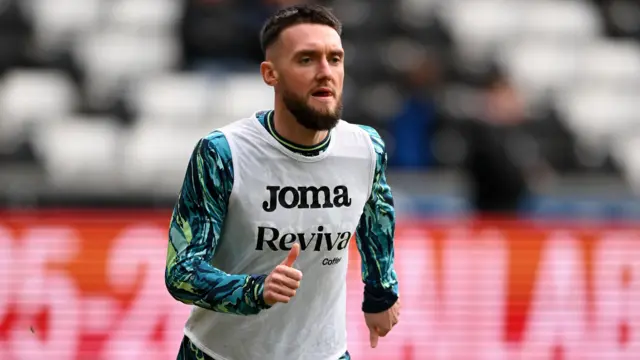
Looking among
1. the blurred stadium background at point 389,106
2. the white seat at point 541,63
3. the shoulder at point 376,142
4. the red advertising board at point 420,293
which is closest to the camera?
the shoulder at point 376,142

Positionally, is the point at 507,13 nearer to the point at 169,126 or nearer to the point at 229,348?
the point at 169,126

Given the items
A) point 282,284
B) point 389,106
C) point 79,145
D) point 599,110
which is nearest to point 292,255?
point 282,284

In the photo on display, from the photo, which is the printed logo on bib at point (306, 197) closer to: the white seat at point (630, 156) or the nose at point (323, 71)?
the nose at point (323, 71)

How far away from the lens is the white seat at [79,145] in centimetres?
1094

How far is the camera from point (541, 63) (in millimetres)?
13797

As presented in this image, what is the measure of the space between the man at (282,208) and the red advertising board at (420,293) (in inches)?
134

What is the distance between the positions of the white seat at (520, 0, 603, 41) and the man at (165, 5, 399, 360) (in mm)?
9649

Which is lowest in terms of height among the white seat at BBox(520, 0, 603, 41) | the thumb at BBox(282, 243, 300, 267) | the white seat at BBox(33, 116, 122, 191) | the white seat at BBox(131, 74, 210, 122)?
the white seat at BBox(33, 116, 122, 191)

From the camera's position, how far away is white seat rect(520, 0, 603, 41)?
14.2 m

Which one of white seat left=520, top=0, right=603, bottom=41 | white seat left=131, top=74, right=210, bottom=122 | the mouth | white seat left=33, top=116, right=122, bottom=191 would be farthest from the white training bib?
white seat left=520, top=0, right=603, bottom=41

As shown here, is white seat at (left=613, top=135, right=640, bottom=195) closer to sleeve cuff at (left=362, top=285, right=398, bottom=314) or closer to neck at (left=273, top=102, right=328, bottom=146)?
sleeve cuff at (left=362, top=285, right=398, bottom=314)

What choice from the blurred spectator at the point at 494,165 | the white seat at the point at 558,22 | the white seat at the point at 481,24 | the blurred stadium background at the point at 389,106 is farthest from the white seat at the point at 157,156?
the white seat at the point at 558,22

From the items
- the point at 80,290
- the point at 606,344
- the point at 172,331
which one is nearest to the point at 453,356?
the point at 606,344

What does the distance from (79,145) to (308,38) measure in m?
7.09
